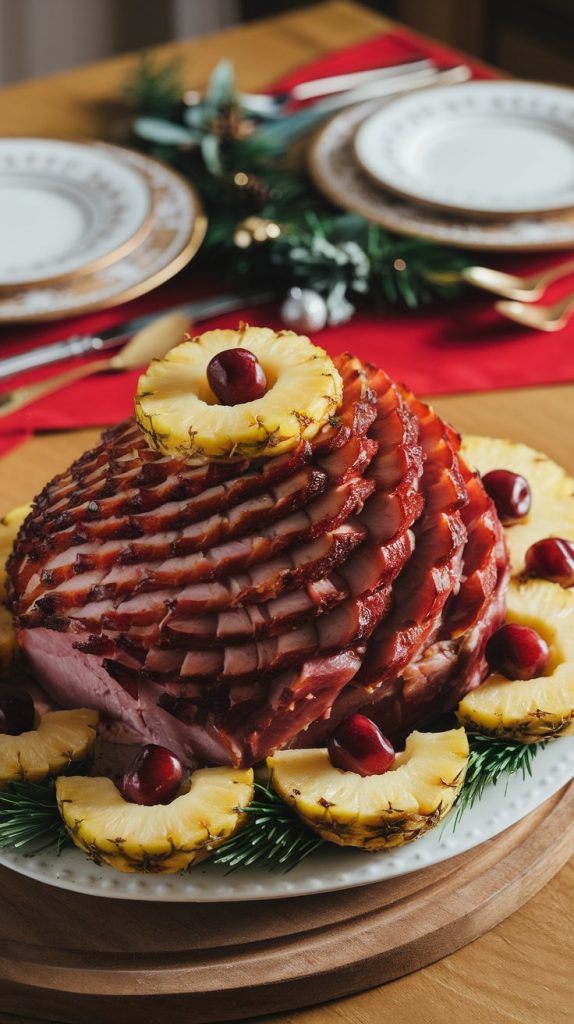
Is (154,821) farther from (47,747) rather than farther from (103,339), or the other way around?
(103,339)

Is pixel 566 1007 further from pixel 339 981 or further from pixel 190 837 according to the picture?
pixel 190 837

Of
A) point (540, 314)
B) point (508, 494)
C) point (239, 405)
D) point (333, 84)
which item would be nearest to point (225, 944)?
point (239, 405)

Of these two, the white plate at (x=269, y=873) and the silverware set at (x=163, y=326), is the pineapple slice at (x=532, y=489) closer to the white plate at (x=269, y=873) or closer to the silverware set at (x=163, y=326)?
the white plate at (x=269, y=873)

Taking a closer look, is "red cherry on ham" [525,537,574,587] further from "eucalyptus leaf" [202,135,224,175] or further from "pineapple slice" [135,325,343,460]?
"eucalyptus leaf" [202,135,224,175]

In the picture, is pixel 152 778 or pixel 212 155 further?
pixel 212 155

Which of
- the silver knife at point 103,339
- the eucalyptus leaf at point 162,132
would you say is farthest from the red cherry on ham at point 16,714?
the eucalyptus leaf at point 162,132

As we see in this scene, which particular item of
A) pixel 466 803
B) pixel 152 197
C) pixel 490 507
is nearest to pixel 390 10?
pixel 152 197
